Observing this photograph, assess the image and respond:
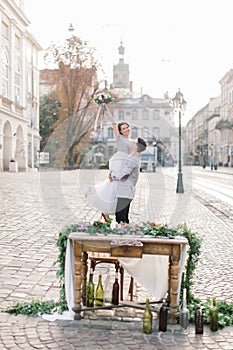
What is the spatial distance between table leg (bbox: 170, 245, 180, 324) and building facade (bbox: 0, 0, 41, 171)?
37364 mm

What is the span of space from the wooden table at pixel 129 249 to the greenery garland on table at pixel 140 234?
98 mm

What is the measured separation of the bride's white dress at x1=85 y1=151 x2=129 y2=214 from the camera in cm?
563

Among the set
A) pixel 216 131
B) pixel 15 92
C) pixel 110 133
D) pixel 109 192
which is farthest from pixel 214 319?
pixel 216 131

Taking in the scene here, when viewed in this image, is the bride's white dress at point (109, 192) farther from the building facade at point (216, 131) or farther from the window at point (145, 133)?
the building facade at point (216, 131)

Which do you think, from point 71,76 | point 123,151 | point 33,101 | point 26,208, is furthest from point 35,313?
point 33,101

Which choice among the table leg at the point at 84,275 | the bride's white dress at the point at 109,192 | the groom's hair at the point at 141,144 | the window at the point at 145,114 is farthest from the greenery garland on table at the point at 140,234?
the window at the point at 145,114

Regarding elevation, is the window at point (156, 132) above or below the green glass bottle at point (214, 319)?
above

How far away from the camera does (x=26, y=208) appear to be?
1427 cm

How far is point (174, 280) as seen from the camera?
4566 mm

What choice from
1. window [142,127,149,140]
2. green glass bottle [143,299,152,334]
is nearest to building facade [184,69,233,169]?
window [142,127,149,140]

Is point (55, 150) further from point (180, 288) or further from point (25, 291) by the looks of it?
point (180, 288)

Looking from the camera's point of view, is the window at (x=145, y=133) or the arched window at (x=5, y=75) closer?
the window at (x=145, y=133)

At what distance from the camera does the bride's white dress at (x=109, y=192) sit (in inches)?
222

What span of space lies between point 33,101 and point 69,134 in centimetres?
5075
